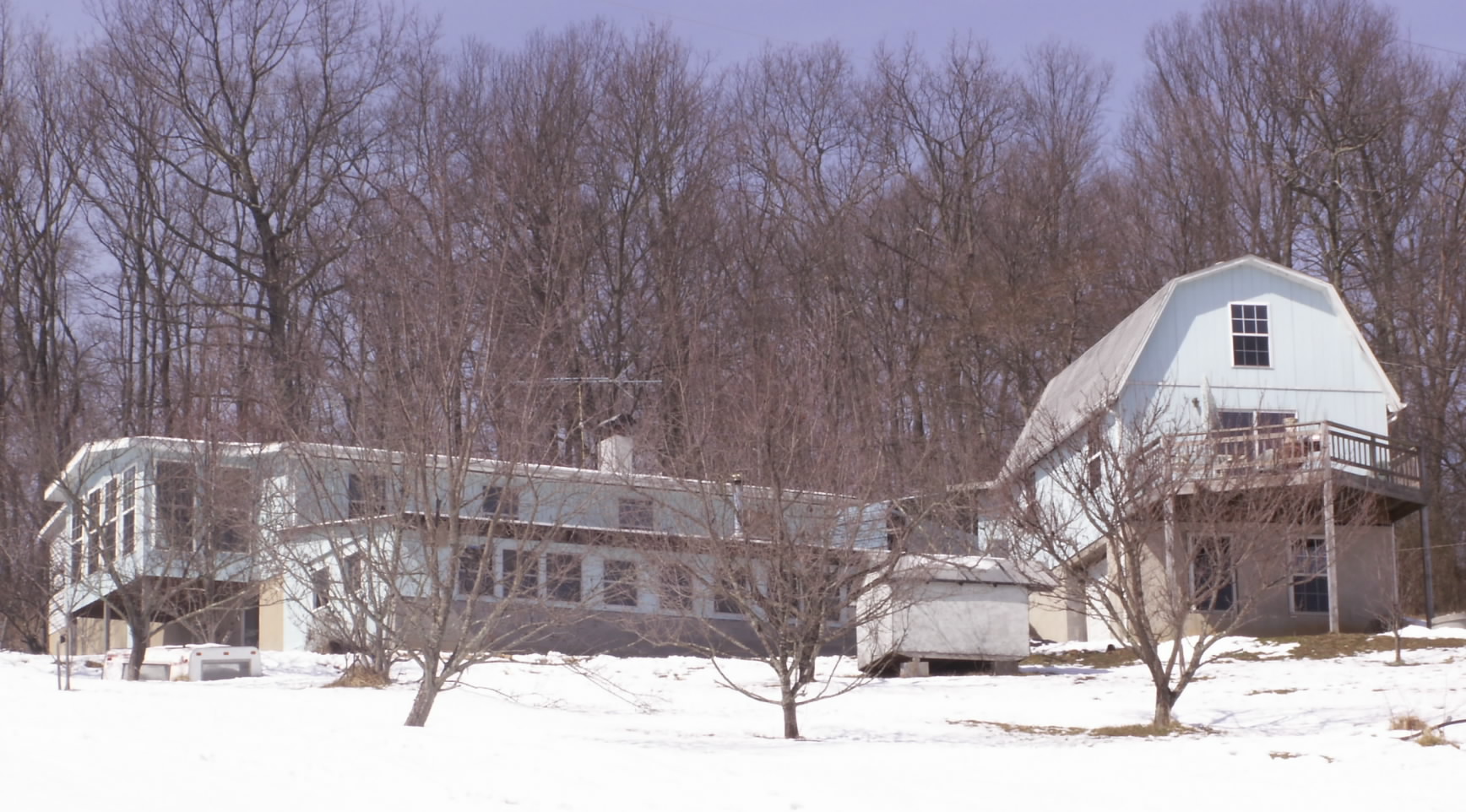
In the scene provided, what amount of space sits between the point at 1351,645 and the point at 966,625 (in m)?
5.96

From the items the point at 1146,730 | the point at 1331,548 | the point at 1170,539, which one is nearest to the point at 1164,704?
the point at 1146,730

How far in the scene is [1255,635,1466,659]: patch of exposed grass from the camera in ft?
76.8

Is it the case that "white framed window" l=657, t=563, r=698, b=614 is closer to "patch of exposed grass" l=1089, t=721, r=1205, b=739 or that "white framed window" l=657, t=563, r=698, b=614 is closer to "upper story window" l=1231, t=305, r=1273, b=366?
"patch of exposed grass" l=1089, t=721, r=1205, b=739

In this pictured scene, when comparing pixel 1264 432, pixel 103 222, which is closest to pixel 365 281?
pixel 103 222

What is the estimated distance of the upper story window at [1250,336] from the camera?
2919 centimetres

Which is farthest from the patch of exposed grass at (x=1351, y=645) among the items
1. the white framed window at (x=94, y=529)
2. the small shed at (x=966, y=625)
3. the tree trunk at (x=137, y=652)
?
the white framed window at (x=94, y=529)

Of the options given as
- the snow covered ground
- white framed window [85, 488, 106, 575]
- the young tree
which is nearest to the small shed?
the snow covered ground

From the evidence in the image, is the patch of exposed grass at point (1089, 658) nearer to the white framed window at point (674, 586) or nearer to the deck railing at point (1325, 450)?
the deck railing at point (1325, 450)

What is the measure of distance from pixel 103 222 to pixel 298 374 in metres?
13.1

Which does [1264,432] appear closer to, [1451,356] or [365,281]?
[1451,356]

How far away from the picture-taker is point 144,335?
41.8 metres

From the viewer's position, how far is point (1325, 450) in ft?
82.0

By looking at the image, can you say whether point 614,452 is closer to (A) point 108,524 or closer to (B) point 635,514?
(B) point 635,514

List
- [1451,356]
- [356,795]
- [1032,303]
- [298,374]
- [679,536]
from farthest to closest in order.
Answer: [1032,303], [1451,356], [298,374], [679,536], [356,795]
